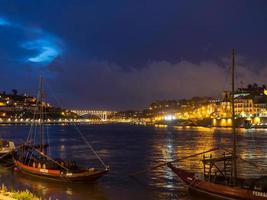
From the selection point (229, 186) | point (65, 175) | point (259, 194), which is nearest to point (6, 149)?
point (65, 175)

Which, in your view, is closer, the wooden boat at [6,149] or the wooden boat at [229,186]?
the wooden boat at [229,186]

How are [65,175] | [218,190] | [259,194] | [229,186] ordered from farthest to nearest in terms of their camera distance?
[65,175], [218,190], [229,186], [259,194]

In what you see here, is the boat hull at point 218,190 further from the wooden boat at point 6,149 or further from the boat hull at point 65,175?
the wooden boat at point 6,149

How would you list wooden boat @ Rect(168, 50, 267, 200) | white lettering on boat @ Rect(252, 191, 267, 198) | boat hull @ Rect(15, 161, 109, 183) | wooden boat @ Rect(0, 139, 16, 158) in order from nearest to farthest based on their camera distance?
white lettering on boat @ Rect(252, 191, 267, 198)
wooden boat @ Rect(168, 50, 267, 200)
boat hull @ Rect(15, 161, 109, 183)
wooden boat @ Rect(0, 139, 16, 158)

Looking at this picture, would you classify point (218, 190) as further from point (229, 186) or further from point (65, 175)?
point (65, 175)

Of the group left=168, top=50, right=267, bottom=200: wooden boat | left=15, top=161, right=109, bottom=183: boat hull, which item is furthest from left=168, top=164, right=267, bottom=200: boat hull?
left=15, top=161, right=109, bottom=183: boat hull

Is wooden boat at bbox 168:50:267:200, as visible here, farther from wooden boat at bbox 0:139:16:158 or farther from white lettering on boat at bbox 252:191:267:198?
wooden boat at bbox 0:139:16:158

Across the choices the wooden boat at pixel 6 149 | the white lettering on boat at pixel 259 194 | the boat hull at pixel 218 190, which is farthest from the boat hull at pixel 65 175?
the wooden boat at pixel 6 149

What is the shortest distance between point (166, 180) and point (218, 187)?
381 inches

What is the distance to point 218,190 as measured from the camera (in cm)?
2717

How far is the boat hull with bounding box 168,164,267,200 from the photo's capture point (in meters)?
24.7

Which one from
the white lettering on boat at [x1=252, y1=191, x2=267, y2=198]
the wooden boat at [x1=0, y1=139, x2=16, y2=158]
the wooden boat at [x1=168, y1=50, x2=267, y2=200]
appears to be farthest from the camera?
the wooden boat at [x1=0, y1=139, x2=16, y2=158]

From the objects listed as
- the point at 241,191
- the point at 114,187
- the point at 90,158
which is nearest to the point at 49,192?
the point at 114,187

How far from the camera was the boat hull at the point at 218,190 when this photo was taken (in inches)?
971
